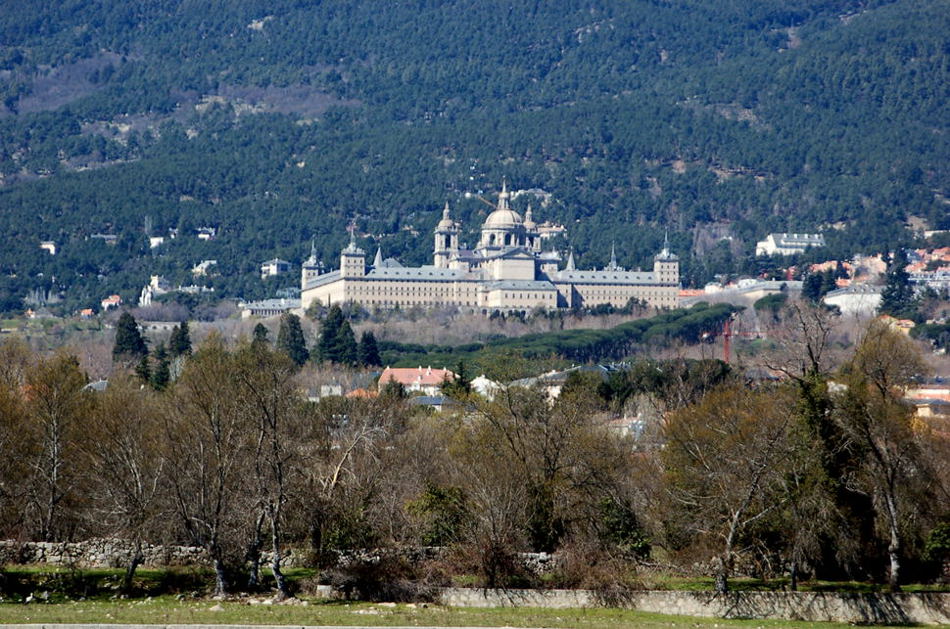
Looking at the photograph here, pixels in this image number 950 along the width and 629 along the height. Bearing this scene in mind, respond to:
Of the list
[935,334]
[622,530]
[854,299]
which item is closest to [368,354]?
[935,334]

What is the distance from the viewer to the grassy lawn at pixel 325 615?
34812 millimetres

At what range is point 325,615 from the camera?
118 feet

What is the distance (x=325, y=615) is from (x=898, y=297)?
136 meters

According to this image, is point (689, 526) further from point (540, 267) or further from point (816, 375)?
point (540, 267)

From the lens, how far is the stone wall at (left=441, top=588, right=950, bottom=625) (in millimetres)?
37938

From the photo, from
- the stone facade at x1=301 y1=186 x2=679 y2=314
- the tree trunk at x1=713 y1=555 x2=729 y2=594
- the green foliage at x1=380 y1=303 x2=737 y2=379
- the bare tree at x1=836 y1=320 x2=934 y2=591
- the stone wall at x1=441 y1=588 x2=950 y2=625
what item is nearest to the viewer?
the stone wall at x1=441 y1=588 x2=950 y2=625

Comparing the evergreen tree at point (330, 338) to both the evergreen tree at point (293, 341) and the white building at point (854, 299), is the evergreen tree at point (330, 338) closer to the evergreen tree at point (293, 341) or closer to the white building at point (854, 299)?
the evergreen tree at point (293, 341)

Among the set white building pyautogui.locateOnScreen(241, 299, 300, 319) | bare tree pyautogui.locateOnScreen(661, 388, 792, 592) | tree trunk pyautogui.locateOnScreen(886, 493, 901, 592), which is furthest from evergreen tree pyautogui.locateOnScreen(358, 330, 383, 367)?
tree trunk pyautogui.locateOnScreen(886, 493, 901, 592)

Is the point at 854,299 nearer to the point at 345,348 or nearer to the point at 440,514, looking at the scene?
the point at 345,348

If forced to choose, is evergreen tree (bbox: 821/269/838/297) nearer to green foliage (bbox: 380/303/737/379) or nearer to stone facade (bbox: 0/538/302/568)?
green foliage (bbox: 380/303/737/379)

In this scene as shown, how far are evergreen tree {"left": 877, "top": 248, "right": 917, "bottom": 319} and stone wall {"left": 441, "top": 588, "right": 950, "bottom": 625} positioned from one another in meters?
118

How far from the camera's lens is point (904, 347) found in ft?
230

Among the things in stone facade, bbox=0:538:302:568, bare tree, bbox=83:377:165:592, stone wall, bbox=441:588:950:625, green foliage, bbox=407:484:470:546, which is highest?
bare tree, bbox=83:377:165:592

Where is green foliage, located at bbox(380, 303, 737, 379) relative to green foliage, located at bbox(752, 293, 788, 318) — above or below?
below
